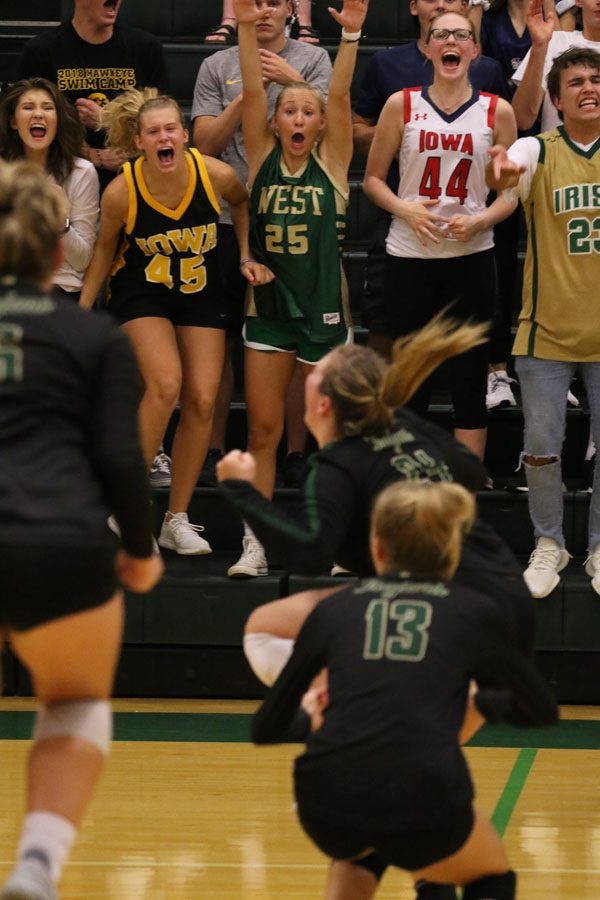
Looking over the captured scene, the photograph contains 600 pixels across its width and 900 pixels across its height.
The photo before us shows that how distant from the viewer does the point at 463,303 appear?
5742mm

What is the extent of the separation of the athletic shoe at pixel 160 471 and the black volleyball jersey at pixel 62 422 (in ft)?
11.4

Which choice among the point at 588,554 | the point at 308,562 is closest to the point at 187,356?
the point at 588,554

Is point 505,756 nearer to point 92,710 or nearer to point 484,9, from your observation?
point 92,710

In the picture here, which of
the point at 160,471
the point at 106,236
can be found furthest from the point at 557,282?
the point at 160,471

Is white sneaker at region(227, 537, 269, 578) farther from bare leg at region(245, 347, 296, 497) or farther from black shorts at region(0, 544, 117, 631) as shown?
black shorts at region(0, 544, 117, 631)

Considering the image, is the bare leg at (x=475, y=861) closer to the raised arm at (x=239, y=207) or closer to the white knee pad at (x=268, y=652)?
the white knee pad at (x=268, y=652)

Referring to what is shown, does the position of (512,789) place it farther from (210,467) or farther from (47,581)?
(47,581)

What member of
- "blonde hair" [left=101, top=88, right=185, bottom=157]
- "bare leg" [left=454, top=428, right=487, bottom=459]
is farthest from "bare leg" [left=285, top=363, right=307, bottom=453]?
"blonde hair" [left=101, top=88, right=185, bottom=157]

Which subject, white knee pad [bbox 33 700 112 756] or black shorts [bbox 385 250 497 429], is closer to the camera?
white knee pad [bbox 33 700 112 756]

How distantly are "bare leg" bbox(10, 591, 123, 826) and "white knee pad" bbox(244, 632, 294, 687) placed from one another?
2.14 ft

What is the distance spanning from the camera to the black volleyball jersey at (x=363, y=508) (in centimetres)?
318

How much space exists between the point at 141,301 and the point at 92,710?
9.92ft

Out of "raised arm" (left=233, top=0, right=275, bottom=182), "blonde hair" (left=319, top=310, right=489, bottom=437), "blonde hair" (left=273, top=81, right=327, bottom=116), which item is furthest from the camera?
"blonde hair" (left=273, top=81, right=327, bottom=116)

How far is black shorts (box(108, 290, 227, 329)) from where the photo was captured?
5727mm
